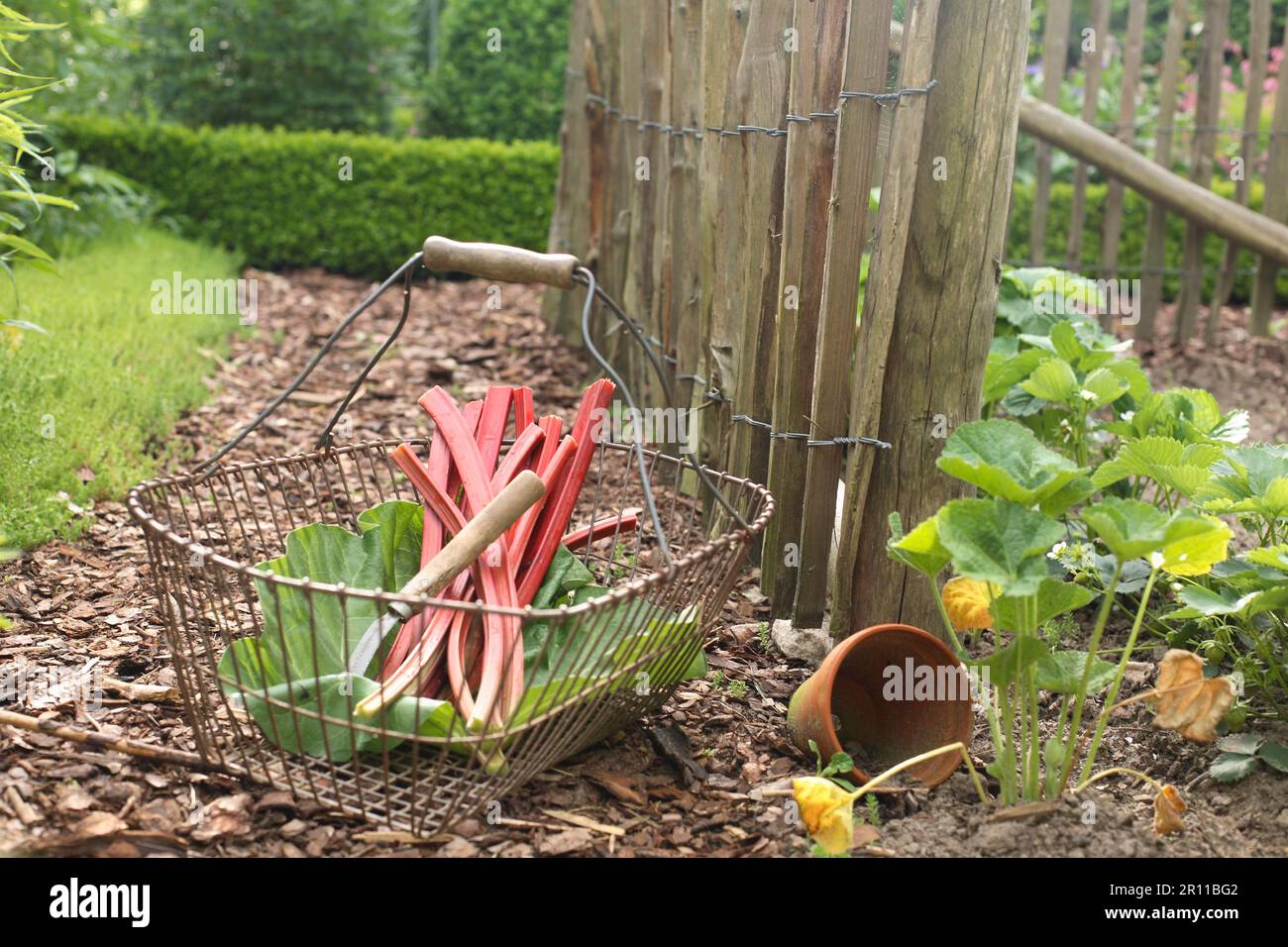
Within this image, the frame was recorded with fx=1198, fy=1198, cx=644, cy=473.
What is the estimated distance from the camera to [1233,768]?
228cm

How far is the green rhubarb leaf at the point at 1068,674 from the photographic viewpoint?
7.07 feet

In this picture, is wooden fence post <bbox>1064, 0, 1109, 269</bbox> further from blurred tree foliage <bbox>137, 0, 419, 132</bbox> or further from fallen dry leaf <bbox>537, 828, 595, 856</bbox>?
blurred tree foliage <bbox>137, 0, 419, 132</bbox>

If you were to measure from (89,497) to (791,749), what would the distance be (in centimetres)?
220

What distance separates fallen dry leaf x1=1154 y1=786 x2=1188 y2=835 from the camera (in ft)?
6.90

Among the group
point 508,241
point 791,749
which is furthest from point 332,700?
point 508,241

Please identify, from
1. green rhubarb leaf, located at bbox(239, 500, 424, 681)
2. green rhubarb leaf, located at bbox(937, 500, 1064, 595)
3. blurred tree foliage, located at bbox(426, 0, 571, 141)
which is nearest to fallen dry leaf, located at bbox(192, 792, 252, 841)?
green rhubarb leaf, located at bbox(239, 500, 424, 681)

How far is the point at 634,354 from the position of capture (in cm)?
433

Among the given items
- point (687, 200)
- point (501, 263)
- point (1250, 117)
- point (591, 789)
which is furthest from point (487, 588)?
point (1250, 117)

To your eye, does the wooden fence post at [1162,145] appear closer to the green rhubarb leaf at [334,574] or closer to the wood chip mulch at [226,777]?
the wood chip mulch at [226,777]

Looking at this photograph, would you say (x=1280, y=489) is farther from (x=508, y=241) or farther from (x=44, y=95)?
(x=44, y=95)

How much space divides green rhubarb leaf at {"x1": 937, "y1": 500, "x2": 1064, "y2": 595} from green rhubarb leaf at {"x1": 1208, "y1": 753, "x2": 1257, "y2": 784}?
673 mm

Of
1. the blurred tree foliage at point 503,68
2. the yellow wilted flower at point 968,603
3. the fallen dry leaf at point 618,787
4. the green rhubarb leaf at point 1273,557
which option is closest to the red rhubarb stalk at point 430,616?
the fallen dry leaf at point 618,787

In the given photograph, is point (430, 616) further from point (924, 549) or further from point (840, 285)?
point (840, 285)
